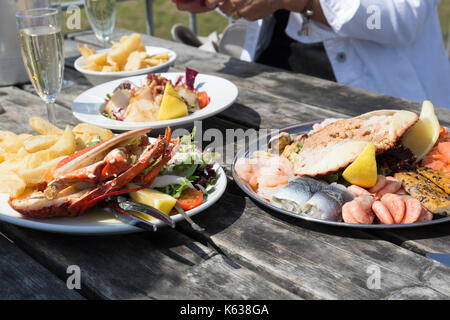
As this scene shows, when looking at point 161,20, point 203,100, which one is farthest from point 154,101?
point 161,20

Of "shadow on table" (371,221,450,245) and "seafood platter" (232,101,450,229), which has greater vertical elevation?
"seafood platter" (232,101,450,229)

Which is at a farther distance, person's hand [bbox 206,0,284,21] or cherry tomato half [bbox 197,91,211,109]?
→ person's hand [bbox 206,0,284,21]

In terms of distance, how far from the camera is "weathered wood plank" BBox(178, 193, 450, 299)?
3.07ft

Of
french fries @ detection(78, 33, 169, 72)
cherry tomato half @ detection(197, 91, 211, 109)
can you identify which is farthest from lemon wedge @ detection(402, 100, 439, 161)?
french fries @ detection(78, 33, 169, 72)

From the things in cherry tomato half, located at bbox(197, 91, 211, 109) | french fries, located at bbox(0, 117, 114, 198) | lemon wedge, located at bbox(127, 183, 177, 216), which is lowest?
cherry tomato half, located at bbox(197, 91, 211, 109)

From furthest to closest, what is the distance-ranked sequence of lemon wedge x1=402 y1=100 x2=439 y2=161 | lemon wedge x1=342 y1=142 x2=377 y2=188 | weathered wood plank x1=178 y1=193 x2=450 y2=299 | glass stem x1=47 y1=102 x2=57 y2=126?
glass stem x1=47 y1=102 x2=57 y2=126 → lemon wedge x1=402 y1=100 x2=439 y2=161 → lemon wedge x1=342 y1=142 x2=377 y2=188 → weathered wood plank x1=178 y1=193 x2=450 y2=299

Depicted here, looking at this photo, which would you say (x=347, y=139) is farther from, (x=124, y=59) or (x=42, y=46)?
(x=124, y=59)

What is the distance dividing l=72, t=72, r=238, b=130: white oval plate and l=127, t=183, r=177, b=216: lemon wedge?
1.67 feet

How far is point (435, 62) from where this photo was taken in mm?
2828

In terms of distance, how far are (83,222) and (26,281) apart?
0.55ft

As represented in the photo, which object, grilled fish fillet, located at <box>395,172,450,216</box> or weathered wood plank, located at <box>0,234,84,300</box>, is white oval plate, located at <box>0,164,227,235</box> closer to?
weathered wood plank, located at <box>0,234,84,300</box>

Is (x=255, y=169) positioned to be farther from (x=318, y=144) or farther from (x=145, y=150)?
(x=145, y=150)

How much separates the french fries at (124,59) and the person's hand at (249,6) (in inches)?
21.3

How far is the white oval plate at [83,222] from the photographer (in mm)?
1037
